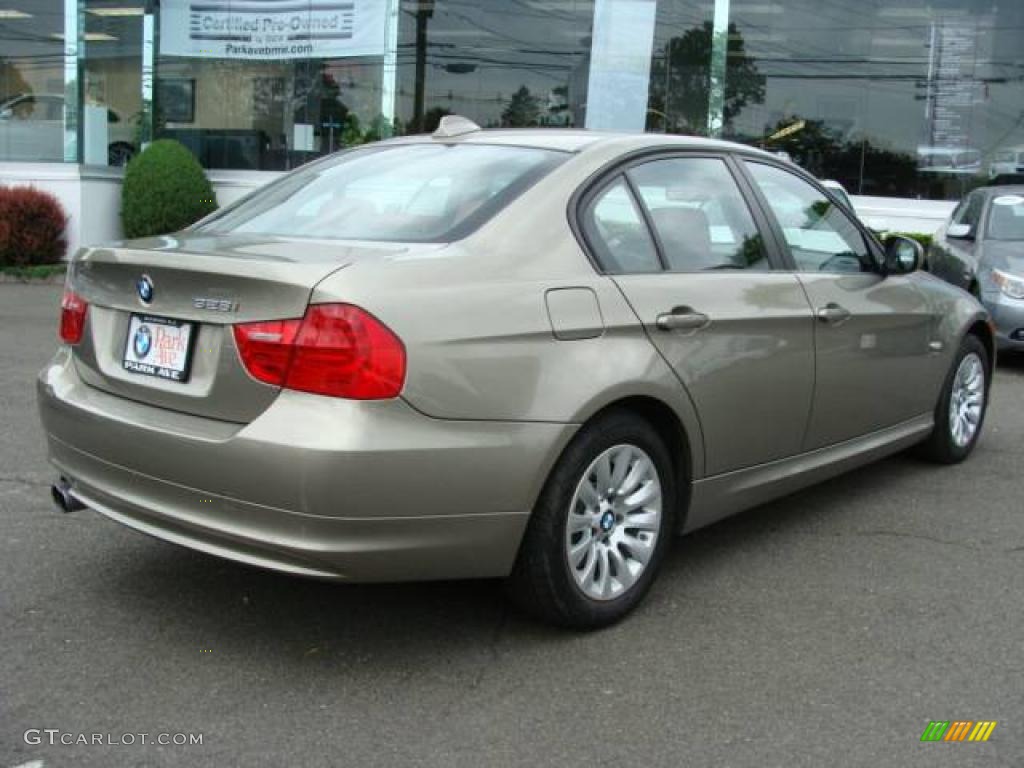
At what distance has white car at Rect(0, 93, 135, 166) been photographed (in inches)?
648

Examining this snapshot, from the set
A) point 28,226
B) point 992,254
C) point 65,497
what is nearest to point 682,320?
point 65,497

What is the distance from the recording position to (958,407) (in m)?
5.61

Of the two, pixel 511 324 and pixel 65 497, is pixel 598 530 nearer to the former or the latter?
pixel 511 324

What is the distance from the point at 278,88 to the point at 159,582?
15.2 metres

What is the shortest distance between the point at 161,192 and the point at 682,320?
13243mm

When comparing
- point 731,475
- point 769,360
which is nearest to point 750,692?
point 731,475

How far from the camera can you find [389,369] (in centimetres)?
285

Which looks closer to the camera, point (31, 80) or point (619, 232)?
point (619, 232)

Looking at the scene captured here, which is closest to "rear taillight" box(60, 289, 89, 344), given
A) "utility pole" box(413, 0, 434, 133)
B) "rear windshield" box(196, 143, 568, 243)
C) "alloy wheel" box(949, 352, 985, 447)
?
"rear windshield" box(196, 143, 568, 243)

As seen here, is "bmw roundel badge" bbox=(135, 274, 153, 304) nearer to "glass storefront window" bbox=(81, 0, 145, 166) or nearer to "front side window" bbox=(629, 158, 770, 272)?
"front side window" bbox=(629, 158, 770, 272)

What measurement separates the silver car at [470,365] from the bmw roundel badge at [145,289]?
0.04 feet

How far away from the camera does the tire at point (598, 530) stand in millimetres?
3227

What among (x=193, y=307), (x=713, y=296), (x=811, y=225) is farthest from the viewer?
(x=811, y=225)

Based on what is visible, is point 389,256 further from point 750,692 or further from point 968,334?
point 968,334
